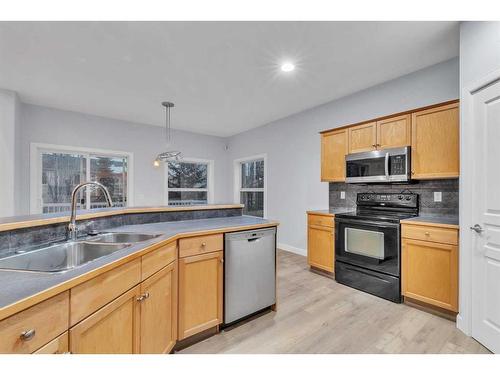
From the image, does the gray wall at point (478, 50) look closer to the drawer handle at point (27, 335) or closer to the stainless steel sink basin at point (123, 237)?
the stainless steel sink basin at point (123, 237)

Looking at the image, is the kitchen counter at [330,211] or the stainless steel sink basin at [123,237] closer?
the stainless steel sink basin at [123,237]

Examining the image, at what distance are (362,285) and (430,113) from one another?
204cm

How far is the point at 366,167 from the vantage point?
2.98m

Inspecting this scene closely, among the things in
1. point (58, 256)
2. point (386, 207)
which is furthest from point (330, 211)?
point (58, 256)

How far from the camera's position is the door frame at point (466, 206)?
1897mm

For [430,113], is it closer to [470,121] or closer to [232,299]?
[470,121]

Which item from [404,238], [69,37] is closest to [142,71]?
[69,37]

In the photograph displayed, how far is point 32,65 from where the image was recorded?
2.68 metres

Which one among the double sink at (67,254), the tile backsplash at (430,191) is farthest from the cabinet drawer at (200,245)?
the tile backsplash at (430,191)

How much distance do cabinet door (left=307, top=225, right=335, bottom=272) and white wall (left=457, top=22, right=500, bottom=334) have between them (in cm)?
136

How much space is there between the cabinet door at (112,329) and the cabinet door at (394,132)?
292 centimetres

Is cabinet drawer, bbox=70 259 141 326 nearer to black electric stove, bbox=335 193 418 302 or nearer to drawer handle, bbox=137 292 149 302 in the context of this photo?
drawer handle, bbox=137 292 149 302

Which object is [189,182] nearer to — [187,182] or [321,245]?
[187,182]

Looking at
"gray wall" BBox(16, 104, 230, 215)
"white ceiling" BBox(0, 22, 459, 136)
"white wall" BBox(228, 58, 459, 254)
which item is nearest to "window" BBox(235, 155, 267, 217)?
"white wall" BBox(228, 58, 459, 254)
